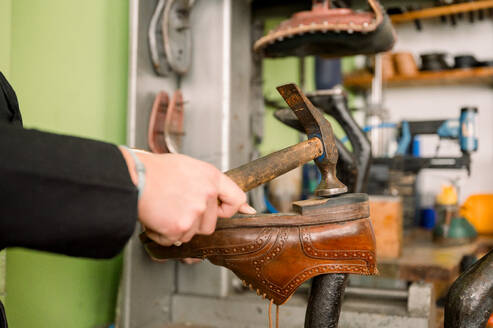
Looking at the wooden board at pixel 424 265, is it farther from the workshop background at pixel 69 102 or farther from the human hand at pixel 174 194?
the human hand at pixel 174 194

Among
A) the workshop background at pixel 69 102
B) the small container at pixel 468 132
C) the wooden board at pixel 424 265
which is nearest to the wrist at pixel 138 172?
the workshop background at pixel 69 102

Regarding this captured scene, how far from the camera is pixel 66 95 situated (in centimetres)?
141

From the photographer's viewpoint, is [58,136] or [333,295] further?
[333,295]

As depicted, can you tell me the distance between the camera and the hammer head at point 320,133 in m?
0.89

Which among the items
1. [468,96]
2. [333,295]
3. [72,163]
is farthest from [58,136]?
[468,96]

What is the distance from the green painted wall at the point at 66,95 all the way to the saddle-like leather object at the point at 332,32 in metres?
0.54

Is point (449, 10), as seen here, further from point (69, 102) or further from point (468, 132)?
point (69, 102)

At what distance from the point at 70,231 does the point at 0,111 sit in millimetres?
367

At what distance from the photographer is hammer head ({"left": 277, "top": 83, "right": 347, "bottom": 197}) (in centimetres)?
89

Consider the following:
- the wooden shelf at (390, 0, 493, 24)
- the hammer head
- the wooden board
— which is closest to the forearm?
the hammer head

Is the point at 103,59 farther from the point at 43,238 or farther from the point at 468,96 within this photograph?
the point at 468,96

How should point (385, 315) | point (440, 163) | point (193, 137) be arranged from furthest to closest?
point (440, 163) < point (193, 137) < point (385, 315)

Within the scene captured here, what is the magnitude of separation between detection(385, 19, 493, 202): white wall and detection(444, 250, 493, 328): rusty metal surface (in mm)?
4031

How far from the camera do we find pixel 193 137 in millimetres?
1762
